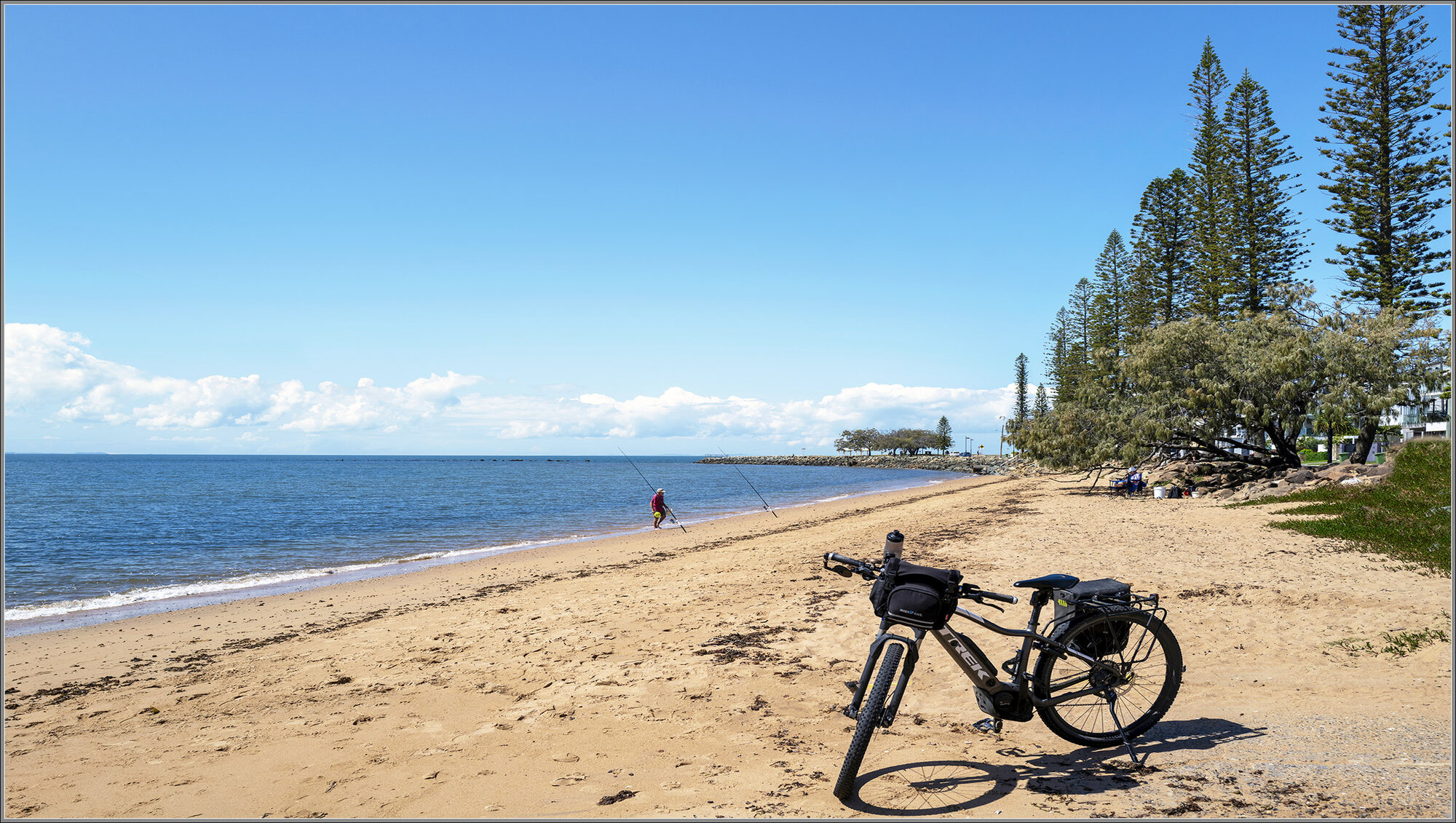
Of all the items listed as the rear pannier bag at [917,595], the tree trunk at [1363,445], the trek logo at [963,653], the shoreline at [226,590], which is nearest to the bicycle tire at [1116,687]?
the trek logo at [963,653]

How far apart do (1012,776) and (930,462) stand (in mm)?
119980

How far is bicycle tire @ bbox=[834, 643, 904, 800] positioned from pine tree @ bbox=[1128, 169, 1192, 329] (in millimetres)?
36282

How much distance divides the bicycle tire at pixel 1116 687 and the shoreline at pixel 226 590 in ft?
37.4

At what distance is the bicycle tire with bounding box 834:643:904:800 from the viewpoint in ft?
11.7

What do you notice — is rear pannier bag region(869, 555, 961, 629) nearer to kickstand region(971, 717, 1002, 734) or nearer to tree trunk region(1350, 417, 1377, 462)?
kickstand region(971, 717, 1002, 734)

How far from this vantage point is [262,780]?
15.3 feet

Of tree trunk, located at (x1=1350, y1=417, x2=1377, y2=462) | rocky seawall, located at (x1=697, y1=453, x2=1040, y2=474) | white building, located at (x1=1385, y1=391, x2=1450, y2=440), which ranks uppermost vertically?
white building, located at (x1=1385, y1=391, x2=1450, y2=440)

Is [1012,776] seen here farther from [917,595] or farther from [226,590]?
[226,590]

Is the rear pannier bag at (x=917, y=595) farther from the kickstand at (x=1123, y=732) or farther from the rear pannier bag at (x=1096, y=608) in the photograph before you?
the kickstand at (x=1123, y=732)

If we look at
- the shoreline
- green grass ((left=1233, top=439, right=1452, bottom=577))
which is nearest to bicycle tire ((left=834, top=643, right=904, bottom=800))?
green grass ((left=1233, top=439, right=1452, bottom=577))

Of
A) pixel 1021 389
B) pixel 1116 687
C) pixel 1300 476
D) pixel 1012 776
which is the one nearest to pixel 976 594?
pixel 1012 776

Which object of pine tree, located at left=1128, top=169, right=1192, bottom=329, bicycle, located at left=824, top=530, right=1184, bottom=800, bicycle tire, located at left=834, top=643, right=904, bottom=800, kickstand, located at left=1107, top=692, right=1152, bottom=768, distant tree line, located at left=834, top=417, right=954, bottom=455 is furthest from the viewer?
distant tree line, located at left=834, top=417, right=954, bottom=455

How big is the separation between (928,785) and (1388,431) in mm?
27985

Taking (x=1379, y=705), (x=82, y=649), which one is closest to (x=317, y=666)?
(x=82, y=649)
